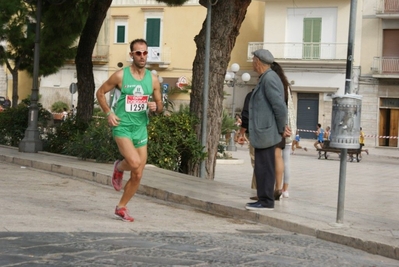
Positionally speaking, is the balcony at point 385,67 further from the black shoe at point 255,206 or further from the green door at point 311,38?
the black shoe at point 255,206

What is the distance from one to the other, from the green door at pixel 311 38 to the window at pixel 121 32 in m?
12.1

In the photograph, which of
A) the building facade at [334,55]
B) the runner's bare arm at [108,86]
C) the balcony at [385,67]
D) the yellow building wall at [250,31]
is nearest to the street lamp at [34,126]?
the runner's bare arm at [108,86]

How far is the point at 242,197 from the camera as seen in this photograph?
1185 centimetres

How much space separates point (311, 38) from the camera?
48.2 m

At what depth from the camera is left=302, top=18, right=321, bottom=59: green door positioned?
157 ft

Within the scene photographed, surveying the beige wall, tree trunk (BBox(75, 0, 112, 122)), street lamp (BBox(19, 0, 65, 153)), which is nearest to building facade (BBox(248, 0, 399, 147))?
the beige wall

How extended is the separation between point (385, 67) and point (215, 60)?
31888 mm

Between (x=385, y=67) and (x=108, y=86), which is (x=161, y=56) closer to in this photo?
(x=385, y=67)

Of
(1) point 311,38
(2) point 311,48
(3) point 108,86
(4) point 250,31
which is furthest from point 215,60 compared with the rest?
(4) point 250,31

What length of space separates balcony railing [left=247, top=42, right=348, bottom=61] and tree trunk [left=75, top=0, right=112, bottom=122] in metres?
27.4

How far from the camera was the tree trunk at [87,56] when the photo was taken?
20.9 metres

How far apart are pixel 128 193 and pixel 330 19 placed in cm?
3962

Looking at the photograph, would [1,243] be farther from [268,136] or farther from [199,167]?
[199,167]

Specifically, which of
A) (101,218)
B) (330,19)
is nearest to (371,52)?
(330,19)
